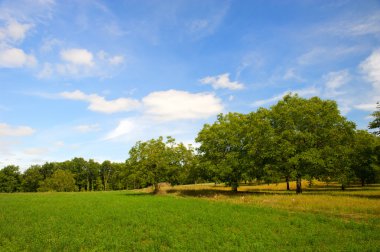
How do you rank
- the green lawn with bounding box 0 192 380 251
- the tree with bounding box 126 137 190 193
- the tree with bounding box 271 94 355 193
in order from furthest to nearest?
the tree with bounding box 126 137 190 193, the tree with bounding box 271 94 355 193, the green lawn with bounding box 0 192 380 251

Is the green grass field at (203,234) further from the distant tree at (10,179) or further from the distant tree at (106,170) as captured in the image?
the distant tree at (106,170)

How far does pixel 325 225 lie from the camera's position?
21.0 m

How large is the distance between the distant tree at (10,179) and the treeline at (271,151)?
105874 mm

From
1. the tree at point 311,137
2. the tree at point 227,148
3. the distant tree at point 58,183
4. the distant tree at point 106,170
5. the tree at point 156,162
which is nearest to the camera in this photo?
the tree at point 311,137

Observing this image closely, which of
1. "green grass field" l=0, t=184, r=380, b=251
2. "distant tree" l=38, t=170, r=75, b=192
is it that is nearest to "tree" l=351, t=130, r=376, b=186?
"green grass field" l=0, t=184, r=380, b=251

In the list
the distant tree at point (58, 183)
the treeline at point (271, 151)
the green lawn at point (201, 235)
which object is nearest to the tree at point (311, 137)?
the treeline at point (271, 151)

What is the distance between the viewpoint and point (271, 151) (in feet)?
168

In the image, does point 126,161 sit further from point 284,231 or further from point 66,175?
point 66,175

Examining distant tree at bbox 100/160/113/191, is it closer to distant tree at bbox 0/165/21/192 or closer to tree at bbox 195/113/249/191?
distant tree at bbox 0/165/21/192

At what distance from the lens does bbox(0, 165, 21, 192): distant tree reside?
→ 142 metres

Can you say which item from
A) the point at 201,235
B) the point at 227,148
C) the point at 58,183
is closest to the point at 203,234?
the point at 201,235

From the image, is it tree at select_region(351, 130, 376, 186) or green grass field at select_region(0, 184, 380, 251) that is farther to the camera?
tree at select_region(351, 130, 376, 186)

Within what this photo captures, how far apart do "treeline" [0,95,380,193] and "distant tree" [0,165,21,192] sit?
347 feet

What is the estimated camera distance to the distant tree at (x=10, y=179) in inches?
5586
